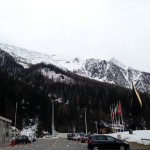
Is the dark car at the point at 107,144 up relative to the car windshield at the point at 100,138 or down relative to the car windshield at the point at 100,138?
down

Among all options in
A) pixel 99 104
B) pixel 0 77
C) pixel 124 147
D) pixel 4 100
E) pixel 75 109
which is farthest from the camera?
pixel 99 104

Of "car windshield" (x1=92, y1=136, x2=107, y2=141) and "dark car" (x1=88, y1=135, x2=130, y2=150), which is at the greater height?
"car windshield" (x1=92, y1=136, x2=107, y2=141)

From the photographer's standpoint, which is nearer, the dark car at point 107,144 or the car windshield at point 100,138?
the dark car at point 107,144

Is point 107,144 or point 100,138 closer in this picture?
point 107,144

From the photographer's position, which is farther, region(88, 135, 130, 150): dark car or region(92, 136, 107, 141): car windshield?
region(92, 136, 107, 141): car windshield

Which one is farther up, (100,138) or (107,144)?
(100,138)

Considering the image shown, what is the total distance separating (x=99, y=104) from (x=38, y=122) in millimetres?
40664

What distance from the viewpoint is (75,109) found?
180500 millimetres

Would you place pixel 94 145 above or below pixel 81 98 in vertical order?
below

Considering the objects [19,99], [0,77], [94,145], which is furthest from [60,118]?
[94,145]

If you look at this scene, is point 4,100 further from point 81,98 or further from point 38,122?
point 81,98

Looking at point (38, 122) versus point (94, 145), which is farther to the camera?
point (38, 122)

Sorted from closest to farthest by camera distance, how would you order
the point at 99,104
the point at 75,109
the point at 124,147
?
the point at 124,147 < the point at 75,109 < the point at 99,104

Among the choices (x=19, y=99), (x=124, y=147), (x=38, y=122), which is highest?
(x=19, y=99)
